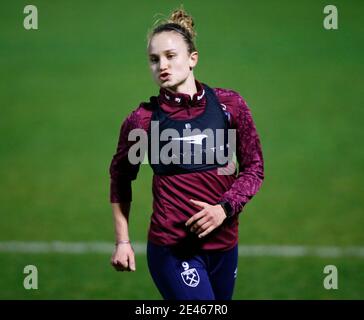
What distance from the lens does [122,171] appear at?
545 cm

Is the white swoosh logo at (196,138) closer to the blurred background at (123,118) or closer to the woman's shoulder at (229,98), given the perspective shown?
the woman's shoulder at (229,98)

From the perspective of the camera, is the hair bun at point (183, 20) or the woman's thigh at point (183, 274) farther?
the hair bun at point (183, 20)

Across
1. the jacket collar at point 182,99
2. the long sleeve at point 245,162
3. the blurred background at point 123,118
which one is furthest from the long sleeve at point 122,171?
the blurred background at point 123,118

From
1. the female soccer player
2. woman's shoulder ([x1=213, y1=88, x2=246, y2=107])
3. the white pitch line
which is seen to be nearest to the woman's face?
the female soccer player

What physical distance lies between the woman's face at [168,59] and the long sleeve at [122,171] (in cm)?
30

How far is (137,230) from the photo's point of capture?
10.8 metres

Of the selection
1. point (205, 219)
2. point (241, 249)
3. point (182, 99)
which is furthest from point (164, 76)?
point (241, 249)

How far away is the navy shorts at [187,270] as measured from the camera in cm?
527

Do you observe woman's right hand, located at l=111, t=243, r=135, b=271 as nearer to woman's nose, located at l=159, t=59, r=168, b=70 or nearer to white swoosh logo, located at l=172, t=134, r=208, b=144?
white swoosh logo, located at l=172, t=134, r=208, b=144

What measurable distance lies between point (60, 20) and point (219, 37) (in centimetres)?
588

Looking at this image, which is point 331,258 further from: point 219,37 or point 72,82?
point 219,37

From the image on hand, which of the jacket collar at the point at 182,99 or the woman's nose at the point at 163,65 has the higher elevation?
the woman's nose at the point at 163,65

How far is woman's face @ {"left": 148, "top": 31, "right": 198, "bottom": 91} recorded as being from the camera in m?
5.21

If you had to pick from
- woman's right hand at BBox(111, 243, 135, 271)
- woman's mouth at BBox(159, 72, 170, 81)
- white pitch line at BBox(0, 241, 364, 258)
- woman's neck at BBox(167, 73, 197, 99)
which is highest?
woman's mouth at BBox(159, 72, 170, 81)
